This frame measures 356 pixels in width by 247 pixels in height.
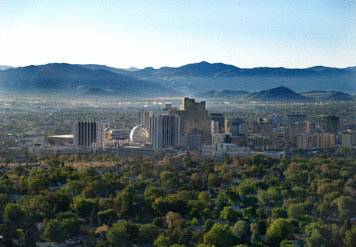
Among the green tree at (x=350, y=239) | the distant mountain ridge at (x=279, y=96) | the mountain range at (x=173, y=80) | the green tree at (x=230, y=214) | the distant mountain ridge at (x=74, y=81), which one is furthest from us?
the mountain range at (x=173, y=80)

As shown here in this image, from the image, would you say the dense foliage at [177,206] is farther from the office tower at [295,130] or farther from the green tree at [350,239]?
the office tower at [295,130]

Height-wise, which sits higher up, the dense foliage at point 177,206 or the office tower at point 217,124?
the office tower at point 217,124

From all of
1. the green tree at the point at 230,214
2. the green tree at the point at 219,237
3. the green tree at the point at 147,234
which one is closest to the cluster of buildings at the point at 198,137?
the green tree at the point at 230,214

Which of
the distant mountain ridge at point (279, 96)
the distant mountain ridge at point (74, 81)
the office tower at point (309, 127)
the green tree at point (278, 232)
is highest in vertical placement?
the distant mountain ridge at point (74, 81)

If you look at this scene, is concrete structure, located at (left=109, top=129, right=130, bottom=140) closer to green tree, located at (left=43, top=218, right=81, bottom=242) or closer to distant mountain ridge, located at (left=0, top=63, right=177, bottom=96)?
green tree, located at (left=43, top=218, right=81, bottom=242)

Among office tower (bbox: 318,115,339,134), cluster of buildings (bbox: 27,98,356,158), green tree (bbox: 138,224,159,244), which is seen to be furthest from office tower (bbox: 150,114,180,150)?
green tree (bbox: 138,224,159,244)

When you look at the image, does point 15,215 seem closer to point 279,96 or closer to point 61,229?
point 61,229

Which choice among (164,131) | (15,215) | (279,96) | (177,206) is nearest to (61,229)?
(15,215)

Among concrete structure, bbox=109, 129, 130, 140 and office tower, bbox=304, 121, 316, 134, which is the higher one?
office tower, bbox=304, 121, 316, 134
